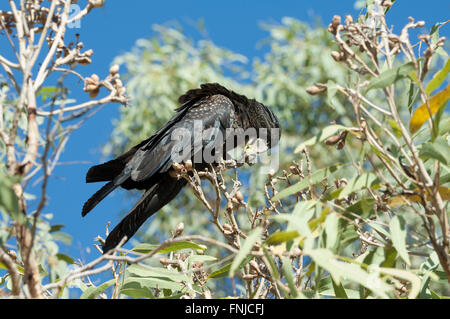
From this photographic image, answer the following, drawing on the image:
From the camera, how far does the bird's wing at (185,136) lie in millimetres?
2855

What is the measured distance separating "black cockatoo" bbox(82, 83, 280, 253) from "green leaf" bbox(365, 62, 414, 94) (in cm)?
131

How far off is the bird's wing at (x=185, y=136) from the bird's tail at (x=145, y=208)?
94 millimetres

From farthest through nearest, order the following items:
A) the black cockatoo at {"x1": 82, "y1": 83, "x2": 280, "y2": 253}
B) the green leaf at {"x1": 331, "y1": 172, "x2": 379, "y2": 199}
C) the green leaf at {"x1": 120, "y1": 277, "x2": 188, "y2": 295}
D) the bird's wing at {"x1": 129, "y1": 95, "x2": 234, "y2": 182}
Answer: the bird's wing at {"x1": 129, "y1": 95, "x2": 234, "y2": 182}
the black cockatoo at {"x1": 82, "y1": 83, "x2": 280, "y2": 253}
the green leaf at {"x1": 120, "y1": 277, "x2": 188, "y2": 295}
the green leaf at {"x1": 331, "y1": 172, "x2": 379, "y2": 199}

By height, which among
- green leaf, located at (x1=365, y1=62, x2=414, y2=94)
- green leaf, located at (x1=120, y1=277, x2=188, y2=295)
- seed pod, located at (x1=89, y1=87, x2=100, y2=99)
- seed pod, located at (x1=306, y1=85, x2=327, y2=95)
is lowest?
green leaf, located at (x1=120, y1=277, x2=188, y2=295)

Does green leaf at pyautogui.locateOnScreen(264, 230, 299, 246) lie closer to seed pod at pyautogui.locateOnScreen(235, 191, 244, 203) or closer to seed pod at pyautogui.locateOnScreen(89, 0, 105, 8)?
seed pod at pyautogui.locateOnScreen(235, 191, 244, 203)

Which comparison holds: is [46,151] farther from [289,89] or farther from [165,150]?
[289,89]

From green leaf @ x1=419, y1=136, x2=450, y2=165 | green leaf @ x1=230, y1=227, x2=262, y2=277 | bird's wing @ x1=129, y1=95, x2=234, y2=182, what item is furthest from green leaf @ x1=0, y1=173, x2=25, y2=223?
bird's wing @ x1=129, y1=95, x2=234, y2=182

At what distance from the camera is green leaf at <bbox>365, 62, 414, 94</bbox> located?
143 cm

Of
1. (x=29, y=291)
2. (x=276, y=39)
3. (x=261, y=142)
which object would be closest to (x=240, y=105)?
(x=261, y=142)

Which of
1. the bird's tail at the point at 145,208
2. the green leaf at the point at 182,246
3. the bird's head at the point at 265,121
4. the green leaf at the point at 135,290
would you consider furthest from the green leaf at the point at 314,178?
the bird's head at the point at 265,121

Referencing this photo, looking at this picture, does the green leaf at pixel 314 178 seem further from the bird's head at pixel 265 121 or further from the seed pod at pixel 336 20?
the bird's head at pixel 265 121

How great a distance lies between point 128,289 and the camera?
1852mm

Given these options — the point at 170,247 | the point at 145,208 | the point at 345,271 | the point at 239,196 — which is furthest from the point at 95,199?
the point at 345,271

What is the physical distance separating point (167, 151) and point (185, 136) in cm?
16
